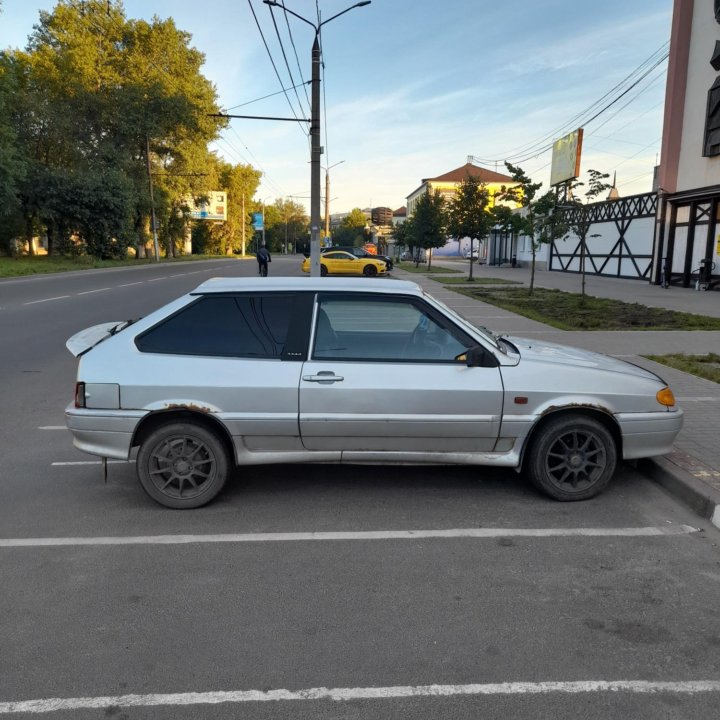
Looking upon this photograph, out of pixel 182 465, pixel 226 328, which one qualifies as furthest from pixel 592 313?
pixel 182 465

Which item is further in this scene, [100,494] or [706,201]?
[706,201]

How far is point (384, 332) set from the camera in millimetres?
4781

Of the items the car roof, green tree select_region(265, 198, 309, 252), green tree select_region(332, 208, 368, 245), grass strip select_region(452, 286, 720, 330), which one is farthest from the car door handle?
green tree select_region(265, 198, 309, 252)

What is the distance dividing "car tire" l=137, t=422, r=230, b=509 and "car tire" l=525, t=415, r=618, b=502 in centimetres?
224

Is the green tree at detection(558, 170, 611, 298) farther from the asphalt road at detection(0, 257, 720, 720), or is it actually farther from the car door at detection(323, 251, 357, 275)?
the car door at detection(323, 251, 357, 275)

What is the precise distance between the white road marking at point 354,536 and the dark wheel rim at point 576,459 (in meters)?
0.47

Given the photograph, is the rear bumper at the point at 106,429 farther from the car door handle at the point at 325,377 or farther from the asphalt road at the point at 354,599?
the car door handle at the point at 325,377

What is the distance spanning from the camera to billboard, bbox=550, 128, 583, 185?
3794 cm

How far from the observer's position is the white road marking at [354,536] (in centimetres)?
391

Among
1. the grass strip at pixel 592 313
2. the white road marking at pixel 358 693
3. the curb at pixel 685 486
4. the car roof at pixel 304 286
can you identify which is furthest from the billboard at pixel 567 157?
the white road marking at pixel 358 693

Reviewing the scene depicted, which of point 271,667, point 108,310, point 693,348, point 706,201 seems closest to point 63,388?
point 271,667

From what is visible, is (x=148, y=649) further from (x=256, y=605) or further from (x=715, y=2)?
(x=715, y=2)

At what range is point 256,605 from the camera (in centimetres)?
322

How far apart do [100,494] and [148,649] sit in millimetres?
2102
